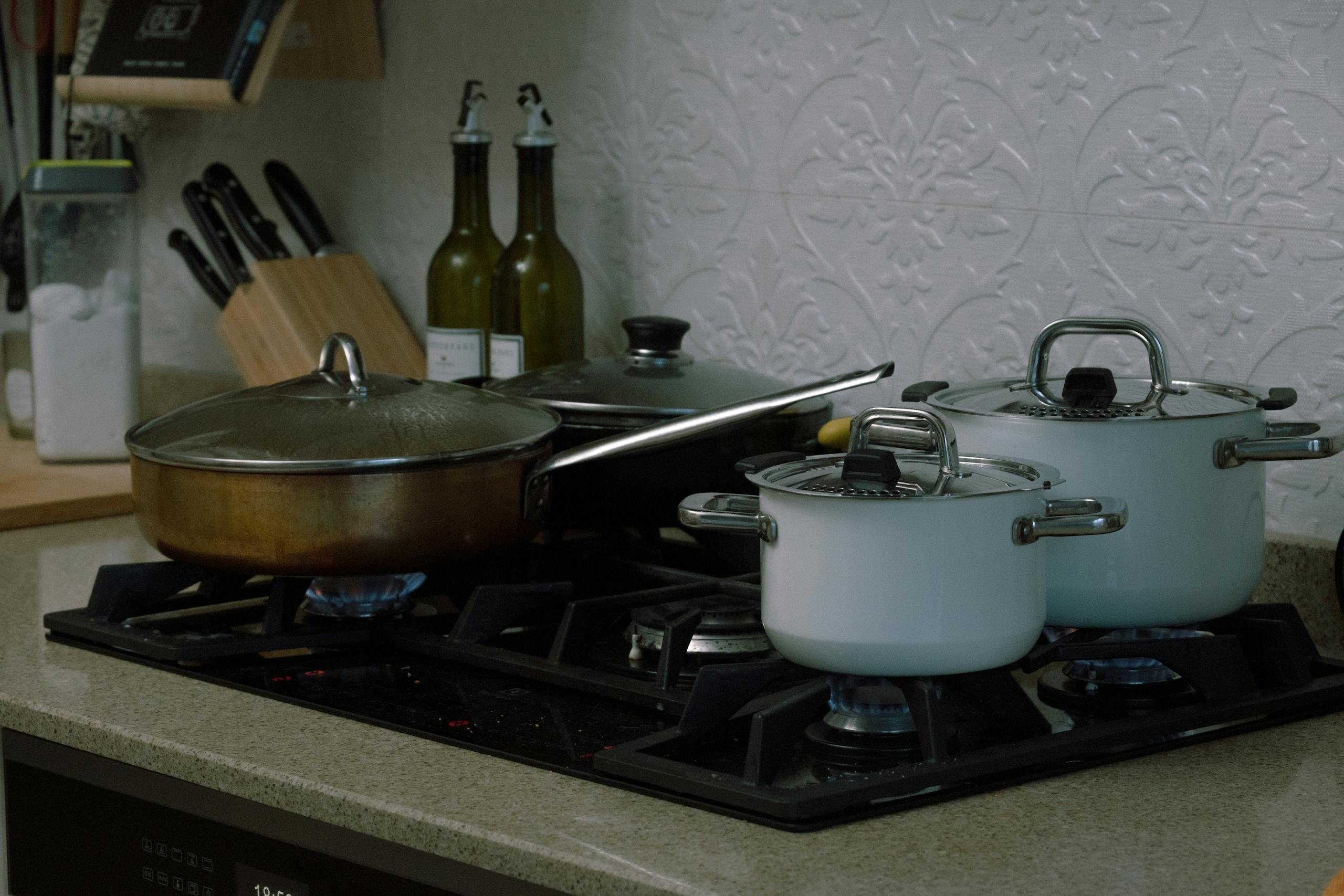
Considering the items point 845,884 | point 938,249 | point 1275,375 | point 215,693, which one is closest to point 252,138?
point 938,249

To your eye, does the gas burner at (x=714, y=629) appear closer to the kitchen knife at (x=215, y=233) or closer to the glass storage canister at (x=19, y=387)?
the kitchen knife at (x=215, y=233)

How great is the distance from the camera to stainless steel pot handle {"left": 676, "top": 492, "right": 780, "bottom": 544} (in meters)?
0.84

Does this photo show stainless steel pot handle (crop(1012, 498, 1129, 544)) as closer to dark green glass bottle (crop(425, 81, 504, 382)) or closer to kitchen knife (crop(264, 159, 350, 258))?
dark green glass bottle (crop(425, 81, 504, 382))

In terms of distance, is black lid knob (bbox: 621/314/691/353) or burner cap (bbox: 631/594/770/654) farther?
black lid knob (bbox: 621/314/691/353)

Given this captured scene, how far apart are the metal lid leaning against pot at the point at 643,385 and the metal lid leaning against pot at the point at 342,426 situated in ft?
0.17

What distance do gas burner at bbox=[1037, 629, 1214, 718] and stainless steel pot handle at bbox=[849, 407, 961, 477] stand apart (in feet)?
0.53

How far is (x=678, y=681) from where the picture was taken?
0.96 meters

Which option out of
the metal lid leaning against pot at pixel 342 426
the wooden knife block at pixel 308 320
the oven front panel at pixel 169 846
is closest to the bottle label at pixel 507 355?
the wooden knife block at pixel 308 320

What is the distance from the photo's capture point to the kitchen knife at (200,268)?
176cm

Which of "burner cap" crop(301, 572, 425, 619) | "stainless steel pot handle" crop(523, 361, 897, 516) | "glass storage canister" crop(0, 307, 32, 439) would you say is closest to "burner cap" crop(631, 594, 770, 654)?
"stainless steel pot handle" crop(523, 361, 897, 516)

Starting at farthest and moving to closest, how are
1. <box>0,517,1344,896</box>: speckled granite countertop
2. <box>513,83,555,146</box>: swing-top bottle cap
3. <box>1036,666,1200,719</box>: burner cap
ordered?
<box>513,83,555,146</box>: swing-top bottle cap < <box>1036,666,1200,719</box>: burner cap < <box>0,517,1344,896</box>: speckled granite countertop

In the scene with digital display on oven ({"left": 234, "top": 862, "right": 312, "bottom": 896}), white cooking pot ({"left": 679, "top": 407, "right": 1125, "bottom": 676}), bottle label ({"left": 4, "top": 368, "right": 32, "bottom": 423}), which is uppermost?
white cooking pot ({"left": 679, "top": 407, "right": 1125, "bottom": 676})

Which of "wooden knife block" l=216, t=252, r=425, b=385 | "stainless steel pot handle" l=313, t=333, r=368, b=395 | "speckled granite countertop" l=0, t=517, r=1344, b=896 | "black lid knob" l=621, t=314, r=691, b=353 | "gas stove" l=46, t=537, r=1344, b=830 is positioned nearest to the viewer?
"speckled granite countertop" l=0, t=517, r=1344, b=896

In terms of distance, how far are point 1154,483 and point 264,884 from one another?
563mm
